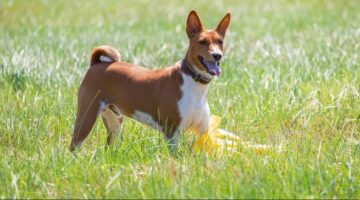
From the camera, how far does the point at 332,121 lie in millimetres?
7457

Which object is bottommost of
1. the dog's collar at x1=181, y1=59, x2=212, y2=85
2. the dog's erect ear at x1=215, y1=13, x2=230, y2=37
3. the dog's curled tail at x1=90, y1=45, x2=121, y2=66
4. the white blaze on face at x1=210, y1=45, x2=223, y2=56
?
the dog's collar at x1=181, y1=59, x2=212, y2=85

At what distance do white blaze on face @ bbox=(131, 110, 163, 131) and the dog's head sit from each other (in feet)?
1.90

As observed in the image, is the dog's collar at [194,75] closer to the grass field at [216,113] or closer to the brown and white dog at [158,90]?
the brown and white dog at [158,90]

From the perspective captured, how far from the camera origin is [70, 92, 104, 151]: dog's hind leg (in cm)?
702

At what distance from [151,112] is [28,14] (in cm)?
1242

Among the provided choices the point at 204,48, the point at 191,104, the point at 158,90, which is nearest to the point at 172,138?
the point at 191,104

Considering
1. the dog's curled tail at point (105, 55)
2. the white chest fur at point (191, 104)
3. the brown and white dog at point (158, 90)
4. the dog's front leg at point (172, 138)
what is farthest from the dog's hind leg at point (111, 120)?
the white chest fur at point (191, 104)

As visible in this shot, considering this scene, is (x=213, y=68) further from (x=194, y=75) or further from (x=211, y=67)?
(x=194, y=75)

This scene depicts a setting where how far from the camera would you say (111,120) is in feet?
24.2

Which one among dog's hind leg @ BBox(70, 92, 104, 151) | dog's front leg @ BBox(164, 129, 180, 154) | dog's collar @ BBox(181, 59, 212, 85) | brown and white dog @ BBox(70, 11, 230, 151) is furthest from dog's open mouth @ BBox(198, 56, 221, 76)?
dog's hind leg @ BBox(70, 92, 104, 151)

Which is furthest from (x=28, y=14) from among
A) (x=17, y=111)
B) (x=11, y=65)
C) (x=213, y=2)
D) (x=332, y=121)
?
(x=332, y=121)

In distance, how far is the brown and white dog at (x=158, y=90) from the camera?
21.9ft

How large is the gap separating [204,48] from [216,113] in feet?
4.72

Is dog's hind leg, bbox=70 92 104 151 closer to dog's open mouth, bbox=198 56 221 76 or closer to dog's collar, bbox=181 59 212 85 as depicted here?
dog's collar, bbox=181 59 212 85
